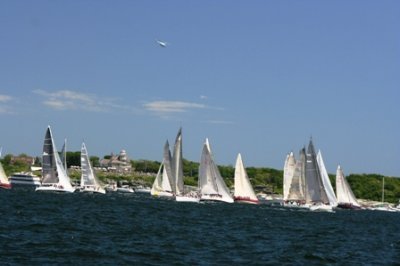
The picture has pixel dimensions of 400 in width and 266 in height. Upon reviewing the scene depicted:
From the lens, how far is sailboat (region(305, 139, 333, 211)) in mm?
118250

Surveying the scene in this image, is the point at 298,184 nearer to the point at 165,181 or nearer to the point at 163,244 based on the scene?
the point at 165,181

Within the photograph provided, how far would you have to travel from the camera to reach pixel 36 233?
42.8 metres

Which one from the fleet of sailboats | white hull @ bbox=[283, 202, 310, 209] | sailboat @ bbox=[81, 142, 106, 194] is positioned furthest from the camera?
sailboat @ bbox=[81, 142, 106, 194]

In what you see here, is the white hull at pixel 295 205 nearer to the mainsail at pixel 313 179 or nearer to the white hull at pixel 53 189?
the mainsail at pixel 313 179

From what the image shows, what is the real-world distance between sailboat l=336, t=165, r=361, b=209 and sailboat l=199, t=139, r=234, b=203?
37554mm

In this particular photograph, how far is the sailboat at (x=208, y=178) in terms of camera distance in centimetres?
11844

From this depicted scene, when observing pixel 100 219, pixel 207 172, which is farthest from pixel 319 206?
pixel 100 219

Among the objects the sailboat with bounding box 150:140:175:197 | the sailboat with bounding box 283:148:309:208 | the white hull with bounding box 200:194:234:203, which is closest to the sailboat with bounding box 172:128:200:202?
the white hull with bounding box 200:194:234:203

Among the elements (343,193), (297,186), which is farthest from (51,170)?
(343,193)

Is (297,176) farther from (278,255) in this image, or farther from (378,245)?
(278,255)

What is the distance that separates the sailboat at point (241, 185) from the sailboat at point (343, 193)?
2410 centimetres

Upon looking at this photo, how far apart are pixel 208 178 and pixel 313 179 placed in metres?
17.3

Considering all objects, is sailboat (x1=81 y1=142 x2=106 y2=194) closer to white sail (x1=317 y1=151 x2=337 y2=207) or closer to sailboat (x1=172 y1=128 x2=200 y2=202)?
sailboat (x1=172 y1=128 x2=200 y2=202)

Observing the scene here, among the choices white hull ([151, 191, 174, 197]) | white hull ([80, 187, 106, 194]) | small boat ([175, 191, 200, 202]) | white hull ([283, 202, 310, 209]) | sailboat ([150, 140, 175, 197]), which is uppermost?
sailboat ([150, 140, 175, 197])
